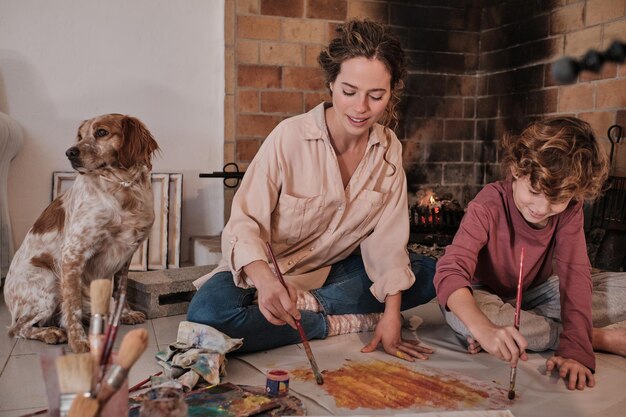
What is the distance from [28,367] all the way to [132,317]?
0.53 meters

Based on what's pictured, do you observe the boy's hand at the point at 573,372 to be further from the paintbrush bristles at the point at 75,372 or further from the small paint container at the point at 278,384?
the paintbrush bristles at the point at 75,372

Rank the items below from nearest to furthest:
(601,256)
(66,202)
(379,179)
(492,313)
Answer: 1. (492,313)
2. (379,179)
3. (66,202)
4. (601,256)

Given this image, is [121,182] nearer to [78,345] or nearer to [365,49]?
[78,345]

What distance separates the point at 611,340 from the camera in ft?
6.35

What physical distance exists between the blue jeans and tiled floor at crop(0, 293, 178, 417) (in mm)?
234

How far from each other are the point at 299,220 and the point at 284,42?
167cm

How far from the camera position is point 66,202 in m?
2.27

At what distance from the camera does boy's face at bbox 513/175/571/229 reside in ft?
5.58

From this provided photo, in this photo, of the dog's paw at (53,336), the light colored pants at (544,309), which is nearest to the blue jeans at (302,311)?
the light colored pants at (544,309)

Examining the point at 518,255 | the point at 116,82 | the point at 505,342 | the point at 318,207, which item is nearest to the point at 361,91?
the point at 318,207

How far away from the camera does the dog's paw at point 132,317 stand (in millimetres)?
2350

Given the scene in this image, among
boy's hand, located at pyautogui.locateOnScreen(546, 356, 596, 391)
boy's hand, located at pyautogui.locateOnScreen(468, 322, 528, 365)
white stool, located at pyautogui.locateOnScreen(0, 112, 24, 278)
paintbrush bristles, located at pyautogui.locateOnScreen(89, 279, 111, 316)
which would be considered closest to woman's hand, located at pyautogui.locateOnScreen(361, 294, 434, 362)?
boy's hand, located at pyautogui.locateOnScreen(546, 356, 596, 391)

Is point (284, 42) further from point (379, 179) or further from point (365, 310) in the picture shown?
point (365, 310)

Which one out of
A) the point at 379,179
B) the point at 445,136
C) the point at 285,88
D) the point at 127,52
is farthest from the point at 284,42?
the point at 379,179
